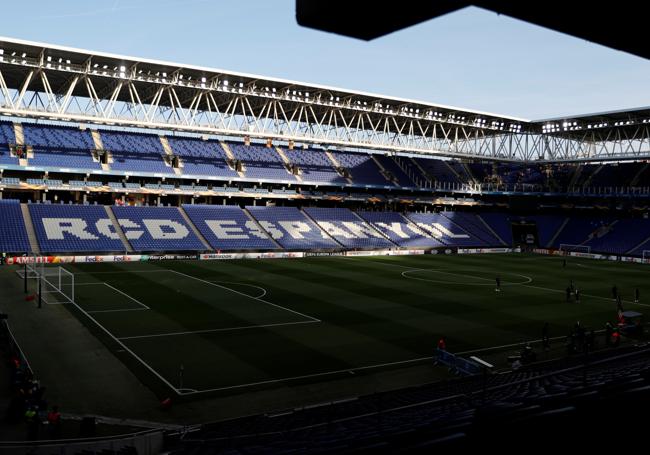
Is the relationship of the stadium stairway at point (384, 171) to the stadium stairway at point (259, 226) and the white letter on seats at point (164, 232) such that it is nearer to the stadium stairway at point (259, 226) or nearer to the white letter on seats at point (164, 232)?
the stadium stairway at point (259, 226)

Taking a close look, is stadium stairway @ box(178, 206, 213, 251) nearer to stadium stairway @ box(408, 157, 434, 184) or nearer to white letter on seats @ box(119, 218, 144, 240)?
white letter on seats @ box(119, 218, 144, 240)

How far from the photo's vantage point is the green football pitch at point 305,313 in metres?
24.2

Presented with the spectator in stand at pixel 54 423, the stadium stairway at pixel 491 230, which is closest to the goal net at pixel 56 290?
A: the spectator in stand at pixel 54 423

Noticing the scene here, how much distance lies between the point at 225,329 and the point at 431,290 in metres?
19.9

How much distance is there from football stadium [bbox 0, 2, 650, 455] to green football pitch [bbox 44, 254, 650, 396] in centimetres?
22

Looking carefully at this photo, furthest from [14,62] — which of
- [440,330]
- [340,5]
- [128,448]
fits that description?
[340,5]

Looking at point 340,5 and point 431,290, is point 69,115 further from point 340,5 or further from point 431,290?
point 340,5

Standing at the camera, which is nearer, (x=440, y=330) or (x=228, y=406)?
(x=228, y=406)

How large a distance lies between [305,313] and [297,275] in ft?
54.3

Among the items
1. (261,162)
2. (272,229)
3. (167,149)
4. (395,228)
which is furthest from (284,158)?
(395,228)

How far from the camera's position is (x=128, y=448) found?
1388 cm

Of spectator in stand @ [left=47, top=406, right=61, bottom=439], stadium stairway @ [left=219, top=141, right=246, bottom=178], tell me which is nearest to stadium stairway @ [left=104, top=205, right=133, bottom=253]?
stadium stairway @ [left=219, top=141, right=246, bottom=178]

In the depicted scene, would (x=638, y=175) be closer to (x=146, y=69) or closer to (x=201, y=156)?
(x=201, y=156)

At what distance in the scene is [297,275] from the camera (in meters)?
50.6
